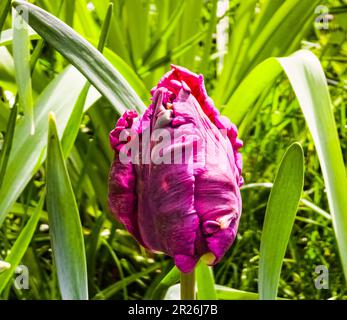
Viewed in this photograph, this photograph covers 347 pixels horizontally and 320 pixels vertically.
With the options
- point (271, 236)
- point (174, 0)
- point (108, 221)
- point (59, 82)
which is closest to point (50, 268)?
point (108, 221)

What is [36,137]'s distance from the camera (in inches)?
31.1

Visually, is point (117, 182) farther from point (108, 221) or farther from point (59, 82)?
point (108, 221)

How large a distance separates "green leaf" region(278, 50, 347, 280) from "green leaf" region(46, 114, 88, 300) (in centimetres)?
19

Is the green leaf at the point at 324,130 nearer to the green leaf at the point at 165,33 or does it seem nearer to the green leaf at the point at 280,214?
the green leaf at the point at 280,214

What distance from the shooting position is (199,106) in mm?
537

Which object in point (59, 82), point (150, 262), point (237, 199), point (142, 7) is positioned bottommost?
point (150, 262)

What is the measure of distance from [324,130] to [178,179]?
0.69 feet

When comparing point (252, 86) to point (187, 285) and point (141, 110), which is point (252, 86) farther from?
point (187, 285)

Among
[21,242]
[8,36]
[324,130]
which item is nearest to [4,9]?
[8,36]

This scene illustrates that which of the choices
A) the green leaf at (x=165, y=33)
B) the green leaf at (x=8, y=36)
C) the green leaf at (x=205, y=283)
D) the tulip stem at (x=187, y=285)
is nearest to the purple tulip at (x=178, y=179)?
the tulip stem at (x=187, y=285)

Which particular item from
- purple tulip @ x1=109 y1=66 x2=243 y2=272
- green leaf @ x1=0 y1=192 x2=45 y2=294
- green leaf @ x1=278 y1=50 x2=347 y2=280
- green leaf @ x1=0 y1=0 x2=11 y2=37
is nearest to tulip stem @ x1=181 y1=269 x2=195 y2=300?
purple tulip @ x1=109 y1=66 x2=243 y2=272

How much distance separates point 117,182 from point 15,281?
44 cm

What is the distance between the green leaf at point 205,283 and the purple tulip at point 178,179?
13cm

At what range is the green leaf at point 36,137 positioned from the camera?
0.75 meters
